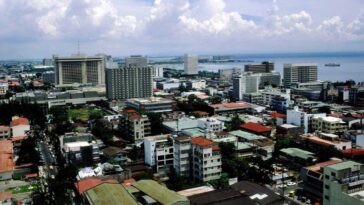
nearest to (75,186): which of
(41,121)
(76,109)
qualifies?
(41,121)

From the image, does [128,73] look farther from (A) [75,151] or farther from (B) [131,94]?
(A) [75,151]

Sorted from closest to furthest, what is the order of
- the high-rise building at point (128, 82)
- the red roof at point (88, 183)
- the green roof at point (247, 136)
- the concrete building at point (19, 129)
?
1. the red roof at point (88, 183)
2. the green roof at point (247, 136)
3. the concrete building at point (19, 129)
4. the high-rise building at point (128, 82)

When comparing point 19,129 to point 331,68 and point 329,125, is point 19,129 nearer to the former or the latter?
point 329,125

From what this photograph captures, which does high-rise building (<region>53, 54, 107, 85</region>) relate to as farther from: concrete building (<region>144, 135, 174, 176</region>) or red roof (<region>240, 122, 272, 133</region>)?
concrete building (<region>144, 135, 174, 176</region>)

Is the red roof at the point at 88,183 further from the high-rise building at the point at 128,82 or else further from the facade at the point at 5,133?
the high-rise building at the point at 128,82

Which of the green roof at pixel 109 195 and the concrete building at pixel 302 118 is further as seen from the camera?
the concrete building at pixel 302 118

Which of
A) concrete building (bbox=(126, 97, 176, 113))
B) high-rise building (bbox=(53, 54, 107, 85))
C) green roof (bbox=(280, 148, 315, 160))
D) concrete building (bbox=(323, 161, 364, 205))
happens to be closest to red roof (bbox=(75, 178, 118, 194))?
concrete building (bbox=(323, 161, 364, 205))

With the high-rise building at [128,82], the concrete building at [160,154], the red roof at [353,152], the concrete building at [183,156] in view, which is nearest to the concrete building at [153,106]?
the high-rise building at [128,82]
